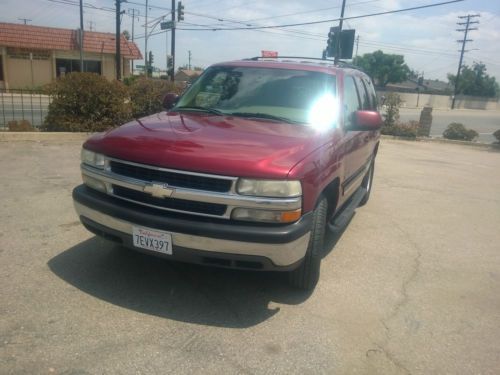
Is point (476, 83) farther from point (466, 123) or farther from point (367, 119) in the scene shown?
point (367, 119)

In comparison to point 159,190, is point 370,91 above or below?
above

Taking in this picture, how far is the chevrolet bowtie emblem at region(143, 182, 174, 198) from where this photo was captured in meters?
3.04

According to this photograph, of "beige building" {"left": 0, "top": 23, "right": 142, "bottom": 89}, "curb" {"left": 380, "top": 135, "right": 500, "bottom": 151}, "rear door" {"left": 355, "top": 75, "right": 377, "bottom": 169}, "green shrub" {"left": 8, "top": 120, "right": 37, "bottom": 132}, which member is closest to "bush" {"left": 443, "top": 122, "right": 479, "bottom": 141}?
"curb" {"left": 380, "top": 135, "right": 500, "bottom": 151}

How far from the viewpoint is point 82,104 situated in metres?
10.6

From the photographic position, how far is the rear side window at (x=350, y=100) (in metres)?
4.42

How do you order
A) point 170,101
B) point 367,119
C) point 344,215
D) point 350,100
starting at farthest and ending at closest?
point 170,101 → point 350,100 → point 344,215 → point 367,119

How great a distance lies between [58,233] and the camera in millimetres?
4629

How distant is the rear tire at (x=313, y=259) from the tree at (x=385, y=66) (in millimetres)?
92169

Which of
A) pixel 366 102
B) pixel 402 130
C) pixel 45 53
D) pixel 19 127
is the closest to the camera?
pixel 366 102

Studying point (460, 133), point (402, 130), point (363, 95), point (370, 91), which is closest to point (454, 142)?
point (460, 133)

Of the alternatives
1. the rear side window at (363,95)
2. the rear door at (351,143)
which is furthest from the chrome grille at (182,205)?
the rear side window at (363,95)

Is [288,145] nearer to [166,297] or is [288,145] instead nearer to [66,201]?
[166,297]

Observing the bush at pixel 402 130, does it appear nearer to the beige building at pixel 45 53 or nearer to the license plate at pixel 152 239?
the license plate at pixel 152 239

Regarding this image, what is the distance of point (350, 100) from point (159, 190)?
258 cm
